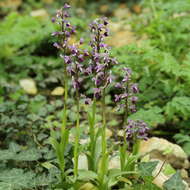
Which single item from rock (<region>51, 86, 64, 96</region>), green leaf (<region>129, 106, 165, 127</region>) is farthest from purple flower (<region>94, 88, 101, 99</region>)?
rock (<region>51, 86, 64, 96</region>)

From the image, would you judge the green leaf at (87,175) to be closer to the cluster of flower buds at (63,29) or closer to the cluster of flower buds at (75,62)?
the cluster of flower buds at (75,62)

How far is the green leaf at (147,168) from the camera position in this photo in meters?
2.98

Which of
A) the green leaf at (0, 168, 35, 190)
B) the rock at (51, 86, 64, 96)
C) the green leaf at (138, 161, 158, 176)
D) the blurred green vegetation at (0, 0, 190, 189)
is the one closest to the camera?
the green leaf at (0, 168, 35, 190)

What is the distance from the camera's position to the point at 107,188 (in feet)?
9.32

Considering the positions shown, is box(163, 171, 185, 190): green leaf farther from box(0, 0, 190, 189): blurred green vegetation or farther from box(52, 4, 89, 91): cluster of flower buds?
box(52, 4, 89, 91): cluster of flower buds

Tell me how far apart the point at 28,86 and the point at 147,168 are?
2.53 meters

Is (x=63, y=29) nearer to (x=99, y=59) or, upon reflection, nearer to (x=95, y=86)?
(x=99, y=59)

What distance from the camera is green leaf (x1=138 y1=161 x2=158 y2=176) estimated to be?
298cm

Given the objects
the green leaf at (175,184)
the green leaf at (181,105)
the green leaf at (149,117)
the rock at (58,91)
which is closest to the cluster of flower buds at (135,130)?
the green leaf at (175,184)

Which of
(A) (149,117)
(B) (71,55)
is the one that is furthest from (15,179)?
(A) (149,117)

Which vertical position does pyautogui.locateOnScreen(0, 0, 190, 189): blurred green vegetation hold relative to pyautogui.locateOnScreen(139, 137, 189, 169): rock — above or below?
above

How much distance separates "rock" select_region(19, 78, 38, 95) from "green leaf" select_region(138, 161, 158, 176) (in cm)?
240

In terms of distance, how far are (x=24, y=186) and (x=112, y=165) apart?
2.63ft

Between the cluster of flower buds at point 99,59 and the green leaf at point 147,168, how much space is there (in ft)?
2.36
